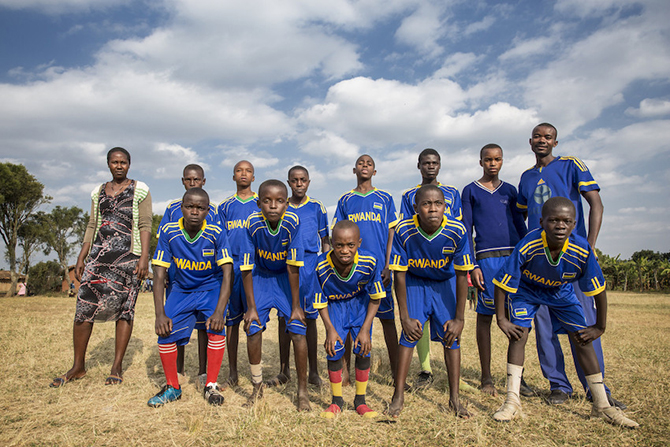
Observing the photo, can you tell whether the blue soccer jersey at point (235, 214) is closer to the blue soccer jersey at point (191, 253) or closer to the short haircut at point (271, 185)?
the blue soccer jersey at point (191, 253)

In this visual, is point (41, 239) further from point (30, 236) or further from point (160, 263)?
point (160, 263)

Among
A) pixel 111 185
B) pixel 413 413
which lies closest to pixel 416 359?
pixel 413 413

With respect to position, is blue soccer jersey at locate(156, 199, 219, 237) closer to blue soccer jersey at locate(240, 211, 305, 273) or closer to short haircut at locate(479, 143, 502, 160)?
blue soccer jersey at locate(240, 211, 305, 273)

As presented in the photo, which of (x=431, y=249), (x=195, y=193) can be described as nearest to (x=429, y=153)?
(x=431, y=249)

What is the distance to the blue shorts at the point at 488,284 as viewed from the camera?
452 cm

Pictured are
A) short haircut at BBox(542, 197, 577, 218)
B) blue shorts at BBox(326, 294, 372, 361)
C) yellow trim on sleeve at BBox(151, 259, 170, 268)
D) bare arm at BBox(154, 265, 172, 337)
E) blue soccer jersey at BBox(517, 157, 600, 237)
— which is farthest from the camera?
blue soccer jersey at BBox(517, 157, 600, 237)

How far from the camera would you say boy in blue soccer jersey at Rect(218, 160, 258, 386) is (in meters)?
4.68

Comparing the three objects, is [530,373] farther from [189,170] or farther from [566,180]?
[189,170]

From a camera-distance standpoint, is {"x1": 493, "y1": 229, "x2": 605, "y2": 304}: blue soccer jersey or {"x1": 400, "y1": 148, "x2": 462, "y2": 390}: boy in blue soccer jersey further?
{"x1": 400, "y1": 148, "x2": 462, "y2": 390}: boy in blue soccer jersey

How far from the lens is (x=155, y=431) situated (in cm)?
328

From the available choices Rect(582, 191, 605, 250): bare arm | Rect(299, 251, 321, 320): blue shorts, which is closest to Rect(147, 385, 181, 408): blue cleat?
Rect(299, 251, 321, 320): blue shorts

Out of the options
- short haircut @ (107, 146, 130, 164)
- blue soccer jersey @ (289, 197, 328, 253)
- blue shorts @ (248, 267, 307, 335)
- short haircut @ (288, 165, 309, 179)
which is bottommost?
blue shorts @ (248, 267, 307, 335)

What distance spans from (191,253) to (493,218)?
3.49 meters

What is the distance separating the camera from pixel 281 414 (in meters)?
3.65
